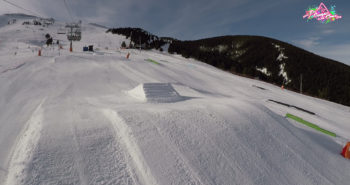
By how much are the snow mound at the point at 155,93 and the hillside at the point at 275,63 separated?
3509 centimetres

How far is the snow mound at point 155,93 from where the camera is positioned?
674cm

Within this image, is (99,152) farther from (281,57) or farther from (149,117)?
(281,57)

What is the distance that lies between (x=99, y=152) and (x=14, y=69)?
11.7 metres

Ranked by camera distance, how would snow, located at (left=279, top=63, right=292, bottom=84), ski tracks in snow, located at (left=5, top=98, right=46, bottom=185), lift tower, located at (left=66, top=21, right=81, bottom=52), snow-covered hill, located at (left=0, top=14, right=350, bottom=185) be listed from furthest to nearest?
snow, located at (left=279, top=63, right=292, bottom=84) < lift tower, located at (left=66, top=21, right=81, bottom=52) < snow-covered hill, located at (left=0, top=14, right=350, bottom=185) < ski tracks in snow, located at (left=5, top=98, right=46, bottom=185)

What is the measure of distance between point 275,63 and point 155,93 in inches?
4017

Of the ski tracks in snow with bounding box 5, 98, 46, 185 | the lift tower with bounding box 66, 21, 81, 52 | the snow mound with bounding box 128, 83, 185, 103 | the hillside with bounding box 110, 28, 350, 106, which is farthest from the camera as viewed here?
the hillside with bounding box 110, 28, 350, 106

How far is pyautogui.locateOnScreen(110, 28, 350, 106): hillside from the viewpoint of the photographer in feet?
191

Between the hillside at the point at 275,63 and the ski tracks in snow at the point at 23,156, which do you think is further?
the hillside at the point at 275,63

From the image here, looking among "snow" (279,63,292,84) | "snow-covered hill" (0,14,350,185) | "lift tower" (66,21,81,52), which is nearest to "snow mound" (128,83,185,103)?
"snow-covered hill" (0,14,350,185)

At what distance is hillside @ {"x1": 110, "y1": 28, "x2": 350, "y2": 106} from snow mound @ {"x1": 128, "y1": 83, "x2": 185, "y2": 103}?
35.1m

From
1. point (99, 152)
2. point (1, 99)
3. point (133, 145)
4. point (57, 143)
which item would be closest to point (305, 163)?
point (133, 145)

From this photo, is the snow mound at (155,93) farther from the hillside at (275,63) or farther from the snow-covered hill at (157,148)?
the hillside at (275,63)

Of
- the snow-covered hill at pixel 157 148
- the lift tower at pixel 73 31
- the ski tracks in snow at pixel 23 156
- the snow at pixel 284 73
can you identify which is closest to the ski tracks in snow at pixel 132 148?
the snow-covered hill at pixel 157 148

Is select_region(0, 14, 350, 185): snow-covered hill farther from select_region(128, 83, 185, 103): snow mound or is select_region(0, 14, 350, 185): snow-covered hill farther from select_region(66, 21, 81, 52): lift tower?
select_region(66, 21, 81, 52): lift tower
